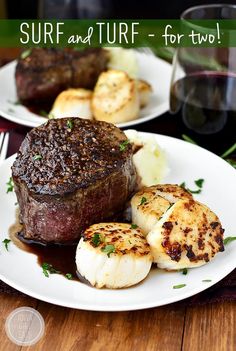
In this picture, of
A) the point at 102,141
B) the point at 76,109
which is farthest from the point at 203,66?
the point at 102,141

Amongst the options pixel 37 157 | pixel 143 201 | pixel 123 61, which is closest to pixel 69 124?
pixel 37 157

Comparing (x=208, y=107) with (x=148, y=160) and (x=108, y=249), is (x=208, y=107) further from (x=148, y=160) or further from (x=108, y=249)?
(x=108, y=249)

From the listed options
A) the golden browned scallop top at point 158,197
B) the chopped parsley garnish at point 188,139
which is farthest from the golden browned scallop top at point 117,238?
the chopped parsley garnish at point 188,139

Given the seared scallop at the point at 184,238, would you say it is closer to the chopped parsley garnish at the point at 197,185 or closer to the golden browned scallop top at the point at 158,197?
the golden browned scallop top at the point at 158,197

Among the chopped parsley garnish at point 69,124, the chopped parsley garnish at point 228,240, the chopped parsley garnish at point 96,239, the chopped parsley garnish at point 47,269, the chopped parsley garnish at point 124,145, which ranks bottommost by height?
the chopped parsley garnish at point 47,269

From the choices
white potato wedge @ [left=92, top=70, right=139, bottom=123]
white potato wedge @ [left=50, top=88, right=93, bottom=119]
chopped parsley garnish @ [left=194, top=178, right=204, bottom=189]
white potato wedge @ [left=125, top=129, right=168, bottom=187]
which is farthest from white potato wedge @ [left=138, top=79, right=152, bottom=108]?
chopped parsley garnish @ [left=194, top=178, right=204, bottom=189]

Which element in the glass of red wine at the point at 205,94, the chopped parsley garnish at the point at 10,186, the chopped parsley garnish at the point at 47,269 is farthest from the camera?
the glass of red wine at the point at 205,94

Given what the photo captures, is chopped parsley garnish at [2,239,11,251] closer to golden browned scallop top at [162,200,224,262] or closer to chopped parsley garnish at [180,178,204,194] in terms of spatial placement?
golden browned scallop top at [162,200,224,262]

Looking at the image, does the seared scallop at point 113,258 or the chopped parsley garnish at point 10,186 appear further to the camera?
the chopped parsley garnish at point 10,186

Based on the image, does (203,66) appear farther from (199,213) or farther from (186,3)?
(186,3)
